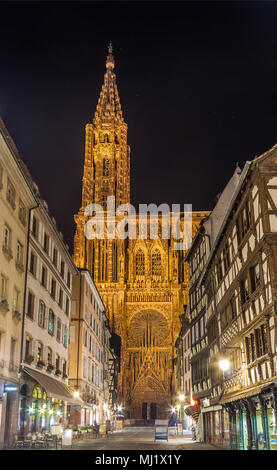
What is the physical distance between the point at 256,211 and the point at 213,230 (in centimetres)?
1372

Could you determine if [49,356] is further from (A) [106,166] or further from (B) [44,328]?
(A) [106,166]

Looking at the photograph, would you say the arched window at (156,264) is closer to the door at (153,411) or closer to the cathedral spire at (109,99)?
the door at (153,411)

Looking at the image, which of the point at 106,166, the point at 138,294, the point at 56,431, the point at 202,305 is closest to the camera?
the point at 56,431

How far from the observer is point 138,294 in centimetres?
9094

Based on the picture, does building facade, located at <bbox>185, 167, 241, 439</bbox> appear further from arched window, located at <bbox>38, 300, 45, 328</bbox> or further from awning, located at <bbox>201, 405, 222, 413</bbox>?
arched window, located at <bbox>38, 300, 45, 328</bbox>

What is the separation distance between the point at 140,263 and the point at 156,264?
2.89m

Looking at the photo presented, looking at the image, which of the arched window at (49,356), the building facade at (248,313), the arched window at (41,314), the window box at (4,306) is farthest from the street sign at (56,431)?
the building facade at (248,313)

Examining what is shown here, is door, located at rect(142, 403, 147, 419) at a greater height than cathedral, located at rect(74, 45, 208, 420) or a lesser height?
lesser

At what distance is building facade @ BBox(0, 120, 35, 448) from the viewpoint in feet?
79.2

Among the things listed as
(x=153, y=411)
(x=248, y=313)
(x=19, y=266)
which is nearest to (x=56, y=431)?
(x=19, y=266)

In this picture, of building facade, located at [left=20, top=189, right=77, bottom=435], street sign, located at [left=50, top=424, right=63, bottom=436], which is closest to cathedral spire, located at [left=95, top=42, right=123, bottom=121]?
building facade, located at [left=20, top=189, right=77, bottom=435]

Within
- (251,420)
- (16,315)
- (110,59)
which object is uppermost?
(110,59)
